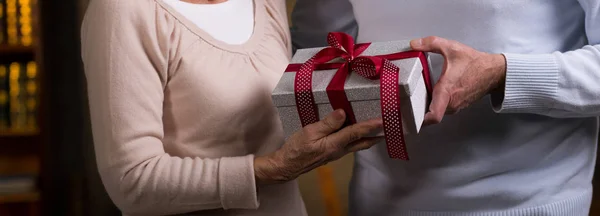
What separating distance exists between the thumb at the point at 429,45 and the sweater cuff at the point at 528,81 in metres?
0.13

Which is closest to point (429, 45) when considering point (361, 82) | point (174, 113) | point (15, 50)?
point (361, 82)

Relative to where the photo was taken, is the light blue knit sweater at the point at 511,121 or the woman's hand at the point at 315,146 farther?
the light blue knit sweater at the point at 511,121

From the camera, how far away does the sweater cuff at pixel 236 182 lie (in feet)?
3.42

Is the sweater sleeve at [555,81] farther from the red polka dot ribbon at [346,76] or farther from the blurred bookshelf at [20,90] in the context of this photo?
the blurred bookshelf at [20,90]

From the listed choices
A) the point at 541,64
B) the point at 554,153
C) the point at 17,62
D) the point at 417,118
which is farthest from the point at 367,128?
the point at 17,62

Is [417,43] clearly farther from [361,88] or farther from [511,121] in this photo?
[511,121]

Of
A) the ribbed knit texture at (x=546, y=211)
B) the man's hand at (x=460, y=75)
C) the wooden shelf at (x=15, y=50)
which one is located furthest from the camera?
the wooden shelf at (x=15, y=50)

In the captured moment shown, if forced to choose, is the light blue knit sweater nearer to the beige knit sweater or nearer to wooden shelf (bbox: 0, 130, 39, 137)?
the beige knit sweater

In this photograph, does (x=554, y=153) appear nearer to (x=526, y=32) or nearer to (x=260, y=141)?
(x=526, y=32)

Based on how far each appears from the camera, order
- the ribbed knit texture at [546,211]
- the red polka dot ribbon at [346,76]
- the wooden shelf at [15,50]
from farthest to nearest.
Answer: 1. the wooden shelf at [15,50]
2. the ribbed knit texture at [546,211]
3. the red polka dot ribbon at [346,76]

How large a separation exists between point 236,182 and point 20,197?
220 centimetres

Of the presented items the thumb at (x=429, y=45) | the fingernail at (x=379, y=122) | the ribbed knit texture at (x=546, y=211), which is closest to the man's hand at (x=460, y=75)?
the thumb at (x=429, y=45)

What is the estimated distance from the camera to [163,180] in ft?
3.36

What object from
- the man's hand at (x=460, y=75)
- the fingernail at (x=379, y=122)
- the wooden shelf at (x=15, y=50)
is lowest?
the wooden shelf at (x=15, y=50)
